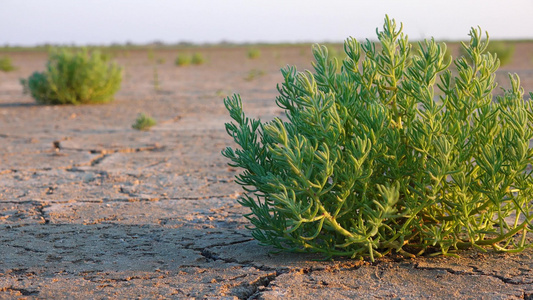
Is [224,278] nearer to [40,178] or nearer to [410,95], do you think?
[410,95]

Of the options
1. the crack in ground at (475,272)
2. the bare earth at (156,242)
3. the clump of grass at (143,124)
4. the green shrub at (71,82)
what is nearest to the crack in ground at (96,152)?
the bare earth at (156,242)

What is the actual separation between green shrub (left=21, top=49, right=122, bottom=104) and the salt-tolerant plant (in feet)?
31.4

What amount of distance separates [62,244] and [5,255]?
34 cm

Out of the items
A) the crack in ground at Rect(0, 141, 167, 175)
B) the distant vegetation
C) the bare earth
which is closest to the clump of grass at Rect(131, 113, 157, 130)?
the bare earth

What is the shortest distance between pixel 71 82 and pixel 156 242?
30.5 feet

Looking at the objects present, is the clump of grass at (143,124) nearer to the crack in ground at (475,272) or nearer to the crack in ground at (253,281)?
the crack in ground at (253,281)

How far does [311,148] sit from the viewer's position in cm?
298

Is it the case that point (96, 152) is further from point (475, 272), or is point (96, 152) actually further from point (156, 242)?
point (475, 272)

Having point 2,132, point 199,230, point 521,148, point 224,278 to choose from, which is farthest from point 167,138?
point 521,148

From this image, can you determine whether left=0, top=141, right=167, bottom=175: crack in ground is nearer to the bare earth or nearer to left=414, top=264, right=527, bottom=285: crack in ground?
the bare earth

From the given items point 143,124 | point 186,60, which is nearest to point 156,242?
point 143,124

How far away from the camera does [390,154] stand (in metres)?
3.33

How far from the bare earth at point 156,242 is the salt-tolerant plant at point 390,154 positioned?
0.16 m

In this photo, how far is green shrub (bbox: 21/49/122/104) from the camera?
12.3m
